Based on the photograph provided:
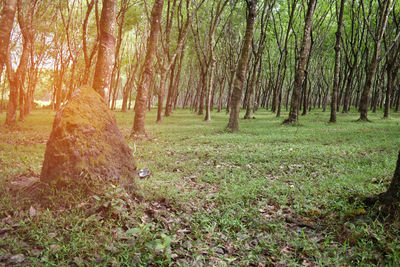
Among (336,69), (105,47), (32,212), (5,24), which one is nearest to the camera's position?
(32,212)

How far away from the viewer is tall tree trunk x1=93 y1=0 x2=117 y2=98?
7.97 m

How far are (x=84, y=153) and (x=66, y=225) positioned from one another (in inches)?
41.2

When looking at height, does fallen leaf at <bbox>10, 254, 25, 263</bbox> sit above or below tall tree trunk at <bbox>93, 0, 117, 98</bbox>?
below

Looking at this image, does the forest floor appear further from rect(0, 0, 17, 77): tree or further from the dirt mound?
rect(0, 0, 17, 77): tree

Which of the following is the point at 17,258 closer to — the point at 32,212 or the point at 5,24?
the point at 32,212

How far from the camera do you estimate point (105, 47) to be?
26.1 feet

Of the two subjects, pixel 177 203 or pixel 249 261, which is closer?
pixel 249 261

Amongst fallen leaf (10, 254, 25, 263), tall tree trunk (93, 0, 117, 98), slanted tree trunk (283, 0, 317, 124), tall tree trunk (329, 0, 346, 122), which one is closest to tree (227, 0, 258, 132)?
slanted tree trunk (283, 0, 317, 124)

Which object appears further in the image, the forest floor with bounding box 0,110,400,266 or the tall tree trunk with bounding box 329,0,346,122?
the tall tree trunk with bounding box 329,0,346,122

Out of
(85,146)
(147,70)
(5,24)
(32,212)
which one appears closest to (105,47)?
(5,24)

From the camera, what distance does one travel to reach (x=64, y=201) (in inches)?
143

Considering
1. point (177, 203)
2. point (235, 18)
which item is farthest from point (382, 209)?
point (235, 18)

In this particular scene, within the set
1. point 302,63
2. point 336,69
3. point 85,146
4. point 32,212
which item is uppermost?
point 336,69

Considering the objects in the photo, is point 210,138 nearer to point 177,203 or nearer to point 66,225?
point 177,203
